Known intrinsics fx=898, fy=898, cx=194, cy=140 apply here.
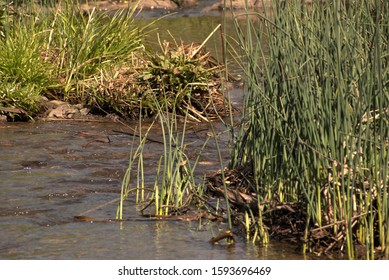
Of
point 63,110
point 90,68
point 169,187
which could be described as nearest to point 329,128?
point 169,187

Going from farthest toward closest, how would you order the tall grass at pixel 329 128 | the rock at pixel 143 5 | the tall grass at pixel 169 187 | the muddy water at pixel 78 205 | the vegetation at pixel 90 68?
the rock at pixel 143 5
the vegetation at pixel 90 68
the tall grass at pixel 169 187
the muddy water at pixel 78 205
the tall grass at pixel 329 128

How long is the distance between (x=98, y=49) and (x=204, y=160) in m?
2.64

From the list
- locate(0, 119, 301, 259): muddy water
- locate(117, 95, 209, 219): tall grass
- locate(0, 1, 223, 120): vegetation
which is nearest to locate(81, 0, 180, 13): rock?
locate(0, 1, 223, 120): vegetation

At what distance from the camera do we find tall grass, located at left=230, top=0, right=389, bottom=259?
14.3ft

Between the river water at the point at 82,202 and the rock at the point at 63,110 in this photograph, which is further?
the rock at the point at 63,110

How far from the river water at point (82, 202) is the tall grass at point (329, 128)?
13.2 inches

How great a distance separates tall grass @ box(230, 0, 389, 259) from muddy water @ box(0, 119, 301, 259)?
349mm

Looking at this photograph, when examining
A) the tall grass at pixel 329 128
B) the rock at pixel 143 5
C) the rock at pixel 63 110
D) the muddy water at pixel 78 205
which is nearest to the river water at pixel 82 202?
the muddy water at pixel 78 205

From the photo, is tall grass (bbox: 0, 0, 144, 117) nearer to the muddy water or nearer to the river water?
the river water

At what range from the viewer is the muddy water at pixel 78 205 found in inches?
186

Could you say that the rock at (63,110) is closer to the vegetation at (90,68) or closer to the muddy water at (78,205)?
the vegetation at (90,68)

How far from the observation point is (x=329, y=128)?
14.3 feet

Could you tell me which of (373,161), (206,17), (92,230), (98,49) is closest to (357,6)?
(373,161)

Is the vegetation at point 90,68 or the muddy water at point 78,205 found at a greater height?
the vegetation at point 90,68
